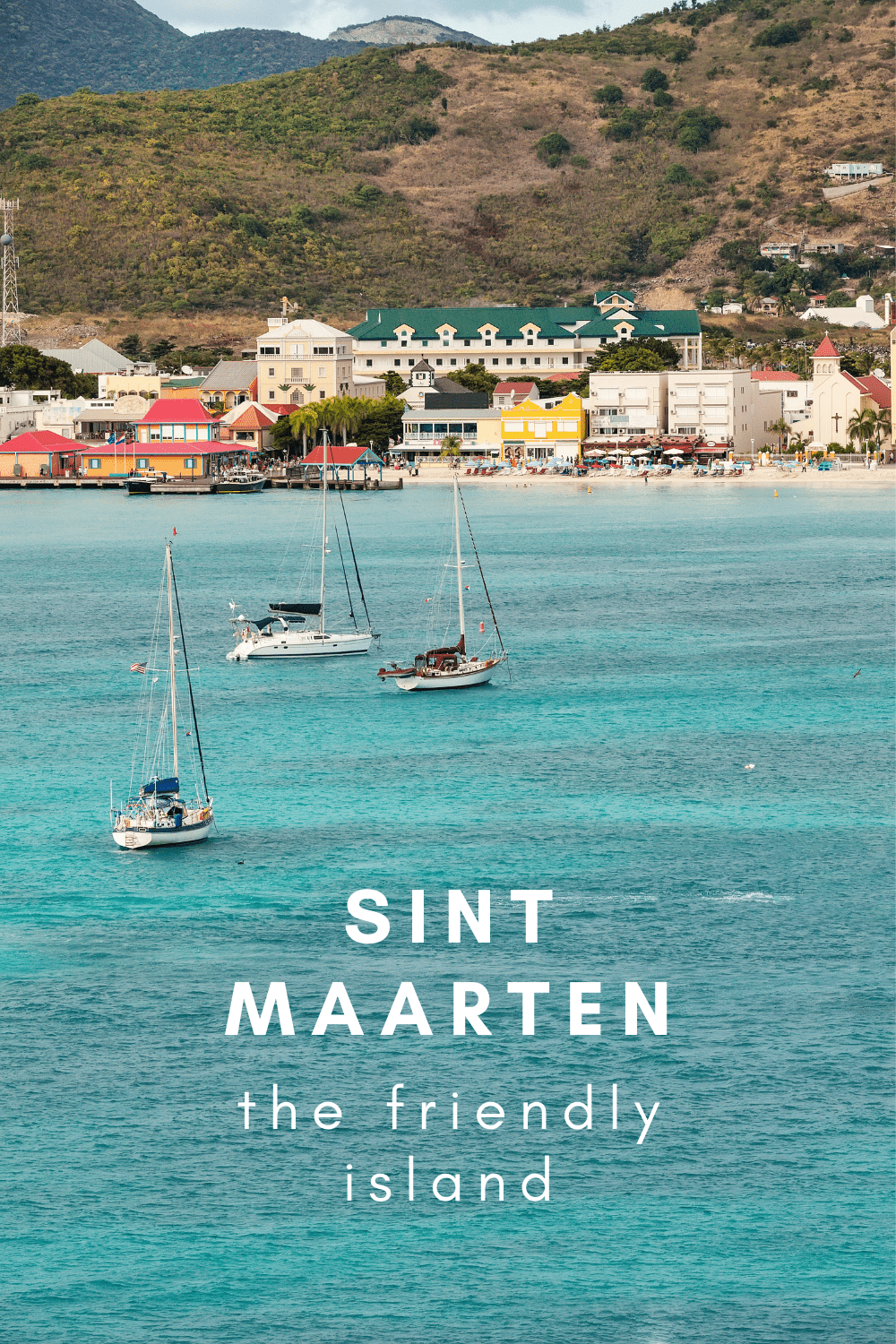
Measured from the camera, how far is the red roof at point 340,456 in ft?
555

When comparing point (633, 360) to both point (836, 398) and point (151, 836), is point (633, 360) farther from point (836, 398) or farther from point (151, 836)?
point (151, 836)

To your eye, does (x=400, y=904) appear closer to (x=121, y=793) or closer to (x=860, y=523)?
(x=121, y=793)

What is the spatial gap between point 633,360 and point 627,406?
982cm

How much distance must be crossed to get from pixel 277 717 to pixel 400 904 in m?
23.1

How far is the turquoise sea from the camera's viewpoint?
27172 millimetres

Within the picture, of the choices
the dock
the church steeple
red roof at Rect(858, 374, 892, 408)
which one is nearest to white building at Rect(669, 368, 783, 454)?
the church steeple

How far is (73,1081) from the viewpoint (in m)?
32.6

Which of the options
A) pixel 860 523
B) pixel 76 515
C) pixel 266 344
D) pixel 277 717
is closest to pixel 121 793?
pixel 277 717

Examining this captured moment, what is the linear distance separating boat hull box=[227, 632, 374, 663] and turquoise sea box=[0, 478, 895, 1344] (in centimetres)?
517

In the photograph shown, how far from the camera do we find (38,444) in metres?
176

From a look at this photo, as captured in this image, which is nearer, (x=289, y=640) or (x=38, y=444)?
(x=289, y=640)

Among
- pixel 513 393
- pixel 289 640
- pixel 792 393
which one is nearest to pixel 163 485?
pixel 513 393

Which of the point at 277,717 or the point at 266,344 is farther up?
the point at 266,344

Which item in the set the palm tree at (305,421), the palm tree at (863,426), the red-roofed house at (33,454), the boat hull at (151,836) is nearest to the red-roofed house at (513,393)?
the palm tree at (305,421)
